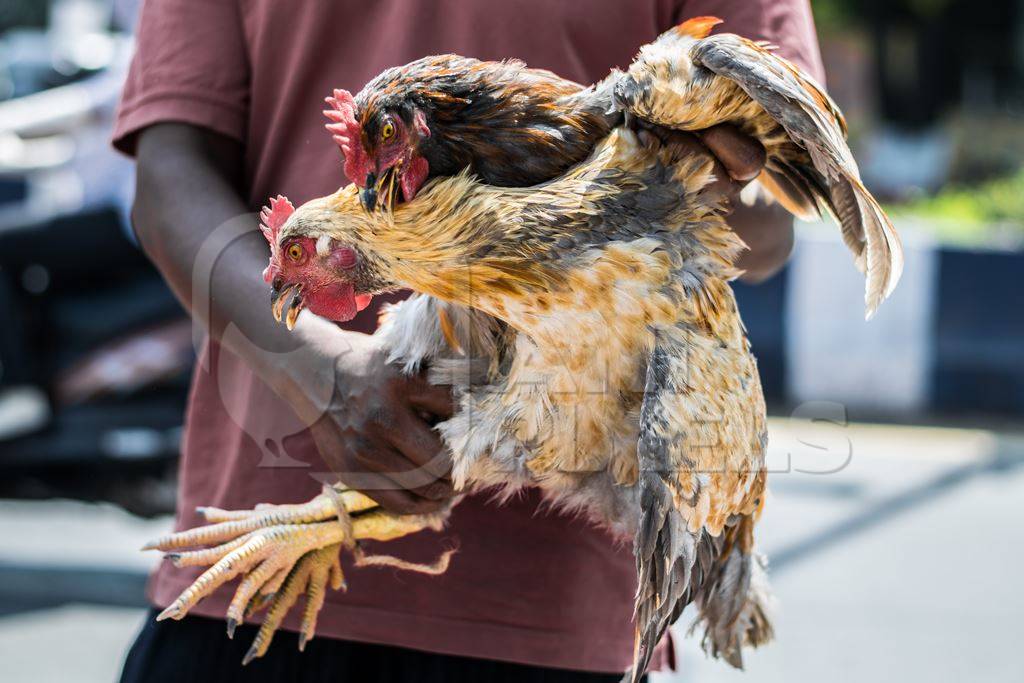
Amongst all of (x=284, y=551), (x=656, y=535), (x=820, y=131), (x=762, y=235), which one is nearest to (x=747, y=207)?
(x=762, y=235)

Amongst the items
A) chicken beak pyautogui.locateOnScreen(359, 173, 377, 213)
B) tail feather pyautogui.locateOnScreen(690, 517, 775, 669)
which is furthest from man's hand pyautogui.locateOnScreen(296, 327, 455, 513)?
tail feather pyautogui.locateOnScreen(690, 517, 775, 669)

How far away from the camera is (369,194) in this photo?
149 centimetres

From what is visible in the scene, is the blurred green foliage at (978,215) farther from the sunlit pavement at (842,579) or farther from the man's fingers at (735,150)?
the man's fingers at (735,150)

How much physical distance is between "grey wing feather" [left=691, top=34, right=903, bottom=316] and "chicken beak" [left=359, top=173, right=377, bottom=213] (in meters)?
0.42

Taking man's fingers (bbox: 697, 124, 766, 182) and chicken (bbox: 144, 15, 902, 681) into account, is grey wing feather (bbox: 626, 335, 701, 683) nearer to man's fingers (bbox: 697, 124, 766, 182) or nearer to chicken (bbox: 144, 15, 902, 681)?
chicken (bbox: 144, 15, 902, 681)

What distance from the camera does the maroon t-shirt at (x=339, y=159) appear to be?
1752 mm

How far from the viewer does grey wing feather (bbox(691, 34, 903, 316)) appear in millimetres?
1424

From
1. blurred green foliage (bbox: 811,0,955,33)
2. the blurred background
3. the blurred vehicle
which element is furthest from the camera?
blurred green foliage (bbox: 811,0,955,33)

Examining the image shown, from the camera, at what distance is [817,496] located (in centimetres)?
674

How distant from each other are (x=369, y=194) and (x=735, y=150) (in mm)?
478

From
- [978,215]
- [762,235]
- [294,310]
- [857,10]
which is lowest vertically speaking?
[857,10]

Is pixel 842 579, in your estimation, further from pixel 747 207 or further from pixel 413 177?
pixel 413 177

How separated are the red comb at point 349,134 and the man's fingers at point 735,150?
432 millimetres

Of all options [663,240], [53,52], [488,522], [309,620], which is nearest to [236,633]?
[309,620]
